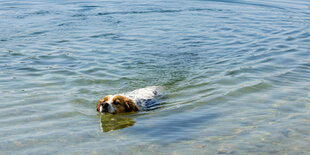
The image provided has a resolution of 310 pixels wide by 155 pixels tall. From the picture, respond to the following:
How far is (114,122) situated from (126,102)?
0.56 meters

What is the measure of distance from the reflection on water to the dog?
127 mm

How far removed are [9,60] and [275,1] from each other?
1780cm

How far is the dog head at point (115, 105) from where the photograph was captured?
6.29 meters

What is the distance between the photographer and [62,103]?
677 cm

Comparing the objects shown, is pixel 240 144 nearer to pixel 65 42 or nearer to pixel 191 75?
pixel 191 75

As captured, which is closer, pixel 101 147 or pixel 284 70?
pixel 101 147

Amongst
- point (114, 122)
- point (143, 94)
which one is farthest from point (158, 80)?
point (114, 122)

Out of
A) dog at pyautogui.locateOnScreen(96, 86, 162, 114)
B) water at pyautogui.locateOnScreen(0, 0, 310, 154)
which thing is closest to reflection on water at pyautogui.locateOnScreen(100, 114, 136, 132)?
water at pyautogui.locateOnScreen(0, 0, 310, 154)

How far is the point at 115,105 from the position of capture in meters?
6.40

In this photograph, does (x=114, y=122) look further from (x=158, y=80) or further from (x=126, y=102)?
(x=158, y=80)

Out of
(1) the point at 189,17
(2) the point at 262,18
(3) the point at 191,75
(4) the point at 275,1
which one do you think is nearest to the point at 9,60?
(3) the point at 191,75

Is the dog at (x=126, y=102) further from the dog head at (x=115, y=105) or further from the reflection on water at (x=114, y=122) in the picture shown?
the reflection on water at (x=114, y=122)

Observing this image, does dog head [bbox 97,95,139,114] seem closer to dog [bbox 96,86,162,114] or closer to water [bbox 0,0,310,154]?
dog [bbox 96,86,162,114]

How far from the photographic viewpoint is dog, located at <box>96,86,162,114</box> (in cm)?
632
